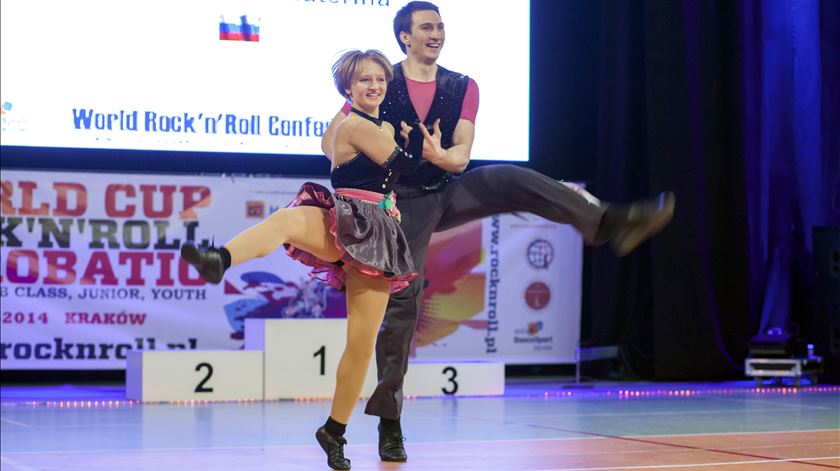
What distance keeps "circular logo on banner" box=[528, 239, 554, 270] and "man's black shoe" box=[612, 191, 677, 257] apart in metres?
3.84

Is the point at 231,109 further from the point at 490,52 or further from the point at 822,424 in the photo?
the point at 822,424

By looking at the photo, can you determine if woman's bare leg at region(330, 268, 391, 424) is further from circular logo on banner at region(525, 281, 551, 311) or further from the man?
circular logo on banner at region(525, 281, 551, 311)

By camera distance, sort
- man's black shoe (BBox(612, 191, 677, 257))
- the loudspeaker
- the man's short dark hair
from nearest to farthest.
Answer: man's black shoe (BBox(612, 191, 677, 257))
the man's short dark hair
the loudspeaker

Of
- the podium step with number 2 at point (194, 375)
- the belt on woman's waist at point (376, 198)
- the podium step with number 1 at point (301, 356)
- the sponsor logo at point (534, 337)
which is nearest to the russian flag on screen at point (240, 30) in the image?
the podium step with number 1 at point (301, 356)

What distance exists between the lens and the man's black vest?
3680 millimetres

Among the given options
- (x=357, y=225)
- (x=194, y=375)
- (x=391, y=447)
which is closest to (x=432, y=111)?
(x=357, y=225)

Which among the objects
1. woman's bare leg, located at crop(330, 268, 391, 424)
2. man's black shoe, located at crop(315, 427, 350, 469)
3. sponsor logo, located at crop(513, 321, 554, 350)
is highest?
woman's bare leg, located at crop(330, 268, 391, 424)

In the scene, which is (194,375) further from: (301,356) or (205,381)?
(301,356)

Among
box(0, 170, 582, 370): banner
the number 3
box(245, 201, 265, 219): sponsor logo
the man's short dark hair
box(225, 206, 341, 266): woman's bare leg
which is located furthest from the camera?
box(245, 201, 265, 219): sponsor logo

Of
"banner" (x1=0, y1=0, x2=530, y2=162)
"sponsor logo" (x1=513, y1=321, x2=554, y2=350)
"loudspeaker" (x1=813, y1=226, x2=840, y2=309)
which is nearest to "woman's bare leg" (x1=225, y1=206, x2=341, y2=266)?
"banner" (x1=0, y1=0, x2=530, y2=162)

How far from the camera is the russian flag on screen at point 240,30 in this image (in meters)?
6.39

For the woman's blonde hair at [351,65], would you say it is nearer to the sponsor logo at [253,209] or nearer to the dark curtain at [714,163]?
the sponsor logo at [253,209]

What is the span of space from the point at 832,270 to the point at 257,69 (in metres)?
3.75

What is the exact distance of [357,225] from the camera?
3156 millimetres
